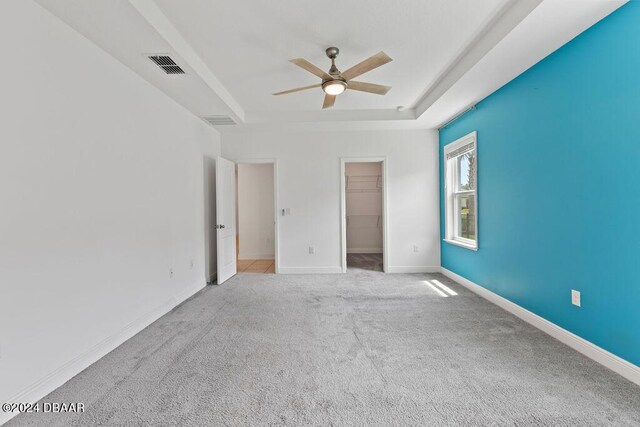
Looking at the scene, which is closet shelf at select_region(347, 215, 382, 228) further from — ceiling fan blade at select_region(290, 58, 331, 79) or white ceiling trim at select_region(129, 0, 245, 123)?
ceiling fan blade at select_region(290, 58, 331, 79)

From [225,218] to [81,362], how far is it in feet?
8.54

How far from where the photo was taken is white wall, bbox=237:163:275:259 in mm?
6504

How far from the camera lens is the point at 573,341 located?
7.25 feet

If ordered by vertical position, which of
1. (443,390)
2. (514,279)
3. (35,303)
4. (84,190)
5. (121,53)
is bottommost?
(443,390)

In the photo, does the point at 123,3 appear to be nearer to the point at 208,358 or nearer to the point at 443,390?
the point at 208,358

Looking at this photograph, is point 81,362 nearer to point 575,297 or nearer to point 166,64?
point 166,64

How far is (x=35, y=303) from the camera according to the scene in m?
1.68

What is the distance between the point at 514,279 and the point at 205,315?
3275 mm

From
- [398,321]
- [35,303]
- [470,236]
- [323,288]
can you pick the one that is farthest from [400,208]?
[35,303]

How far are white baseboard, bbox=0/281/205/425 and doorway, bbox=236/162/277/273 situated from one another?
339 cm

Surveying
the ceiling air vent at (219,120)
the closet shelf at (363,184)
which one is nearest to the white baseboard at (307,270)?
the ceiling air vent at (219,120)

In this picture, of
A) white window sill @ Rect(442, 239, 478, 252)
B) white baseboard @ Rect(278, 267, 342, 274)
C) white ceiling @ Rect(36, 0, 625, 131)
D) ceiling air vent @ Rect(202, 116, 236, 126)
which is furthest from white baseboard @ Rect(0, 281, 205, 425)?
white window sill @ Rect(442, 239, 478, 252)

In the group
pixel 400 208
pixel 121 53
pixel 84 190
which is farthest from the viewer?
pixel 400 208

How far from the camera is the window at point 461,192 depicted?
148 inches
